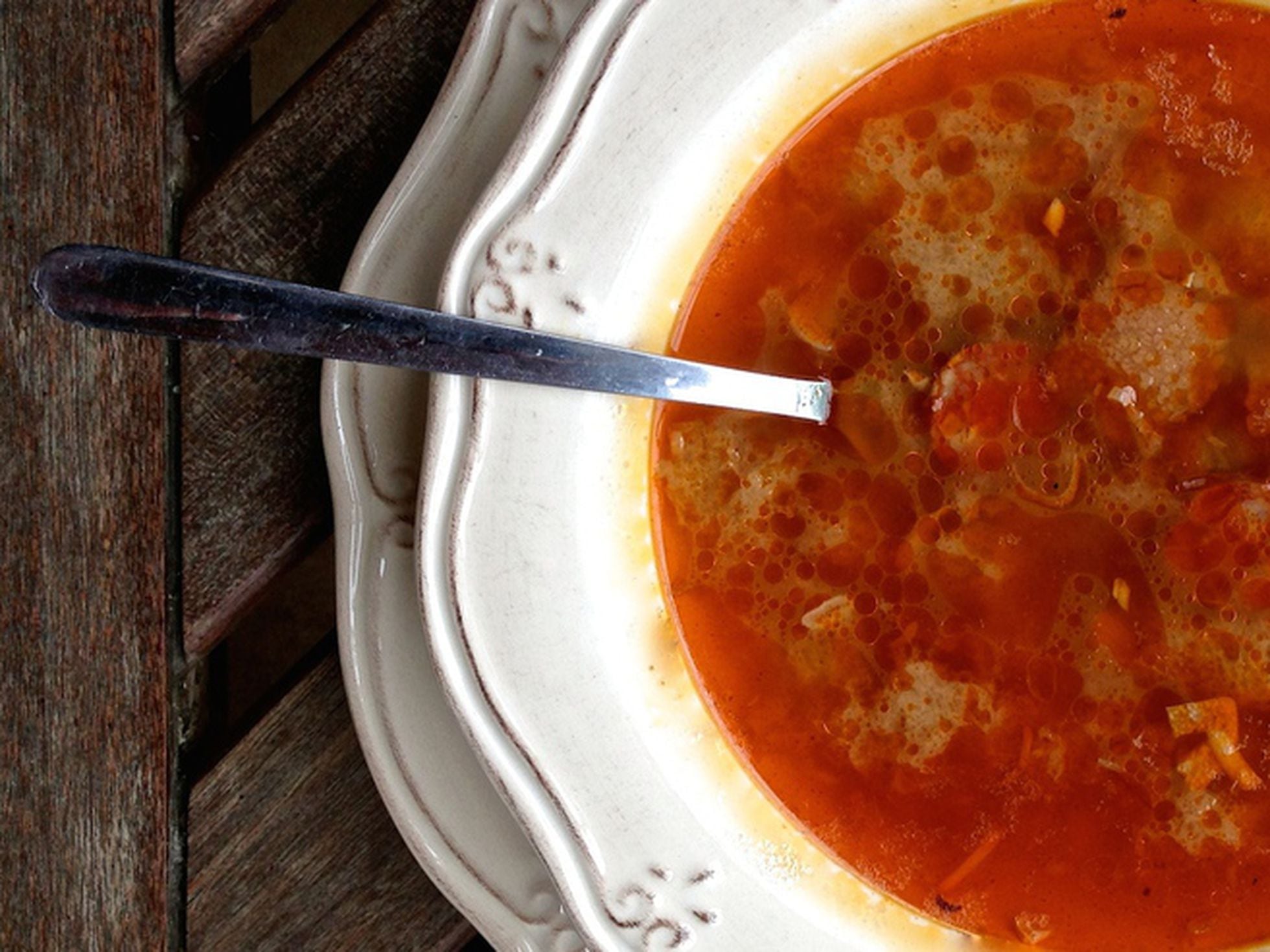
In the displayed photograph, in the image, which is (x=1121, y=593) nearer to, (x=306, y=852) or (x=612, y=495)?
(x=612, y=495)

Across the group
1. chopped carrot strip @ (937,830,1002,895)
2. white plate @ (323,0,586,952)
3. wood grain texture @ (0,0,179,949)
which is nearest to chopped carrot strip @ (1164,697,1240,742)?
chopped carrot strip @ (937,830,1002,895)

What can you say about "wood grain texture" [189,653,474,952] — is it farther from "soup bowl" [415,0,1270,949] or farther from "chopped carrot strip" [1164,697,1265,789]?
"chopped carrot strip" [1164,697,1265,789]

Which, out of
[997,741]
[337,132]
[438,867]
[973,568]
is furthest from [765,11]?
[438,867]

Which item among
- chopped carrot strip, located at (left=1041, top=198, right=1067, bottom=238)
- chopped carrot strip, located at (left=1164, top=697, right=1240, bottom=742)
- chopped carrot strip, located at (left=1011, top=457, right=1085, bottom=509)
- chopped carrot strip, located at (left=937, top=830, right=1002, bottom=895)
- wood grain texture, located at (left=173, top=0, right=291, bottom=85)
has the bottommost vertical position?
chopped carrot strip, located at (left=937, top=830, right=1002, bottom=895)

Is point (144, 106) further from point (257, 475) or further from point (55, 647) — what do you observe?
point (55, 647)

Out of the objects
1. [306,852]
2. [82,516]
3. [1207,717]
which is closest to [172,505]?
[82,516]

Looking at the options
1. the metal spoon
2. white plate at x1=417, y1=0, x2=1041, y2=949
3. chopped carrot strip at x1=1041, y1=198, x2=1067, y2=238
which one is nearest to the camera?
the metal spoon
